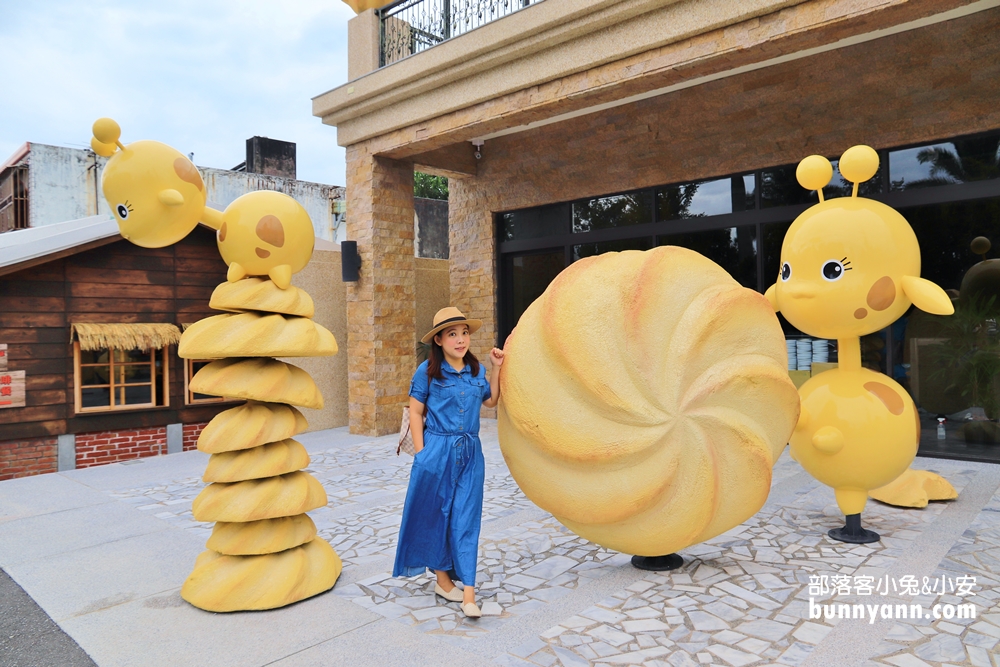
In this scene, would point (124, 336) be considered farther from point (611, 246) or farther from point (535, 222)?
point (611, 246)

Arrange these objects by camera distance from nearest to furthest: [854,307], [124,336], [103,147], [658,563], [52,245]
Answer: [103,147] → [658,563] → [854,307] → [52,245] → [124,336]

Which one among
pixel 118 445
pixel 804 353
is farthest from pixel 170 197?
pixel 804 353

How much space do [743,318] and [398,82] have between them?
6747 millimetres

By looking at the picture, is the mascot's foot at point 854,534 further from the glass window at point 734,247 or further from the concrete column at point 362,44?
the concrete column at point 362,44

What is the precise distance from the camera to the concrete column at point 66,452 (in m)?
8.27

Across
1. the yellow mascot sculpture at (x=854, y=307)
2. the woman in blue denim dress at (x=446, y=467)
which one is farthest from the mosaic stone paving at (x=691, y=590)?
the yellow mascot sculpture at (x=854, y=307)

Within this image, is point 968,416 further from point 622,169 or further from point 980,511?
point 622,169

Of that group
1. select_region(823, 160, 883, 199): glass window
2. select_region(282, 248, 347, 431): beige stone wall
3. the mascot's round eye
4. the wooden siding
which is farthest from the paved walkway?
select_region(282, 248, 347, 431): beige stone wall

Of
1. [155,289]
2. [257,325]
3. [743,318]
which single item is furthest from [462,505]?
[155,289]

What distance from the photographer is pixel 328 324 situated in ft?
34.7

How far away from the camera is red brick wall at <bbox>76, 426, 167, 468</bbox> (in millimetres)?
8484

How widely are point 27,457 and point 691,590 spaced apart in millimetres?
8128

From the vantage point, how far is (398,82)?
→ 28.8 feet

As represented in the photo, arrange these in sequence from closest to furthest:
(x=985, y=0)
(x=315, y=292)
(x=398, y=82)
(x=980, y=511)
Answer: (x=980, y=511) < (x=985, y=0) < (x=398, y=82) < (x=315, y=292)
